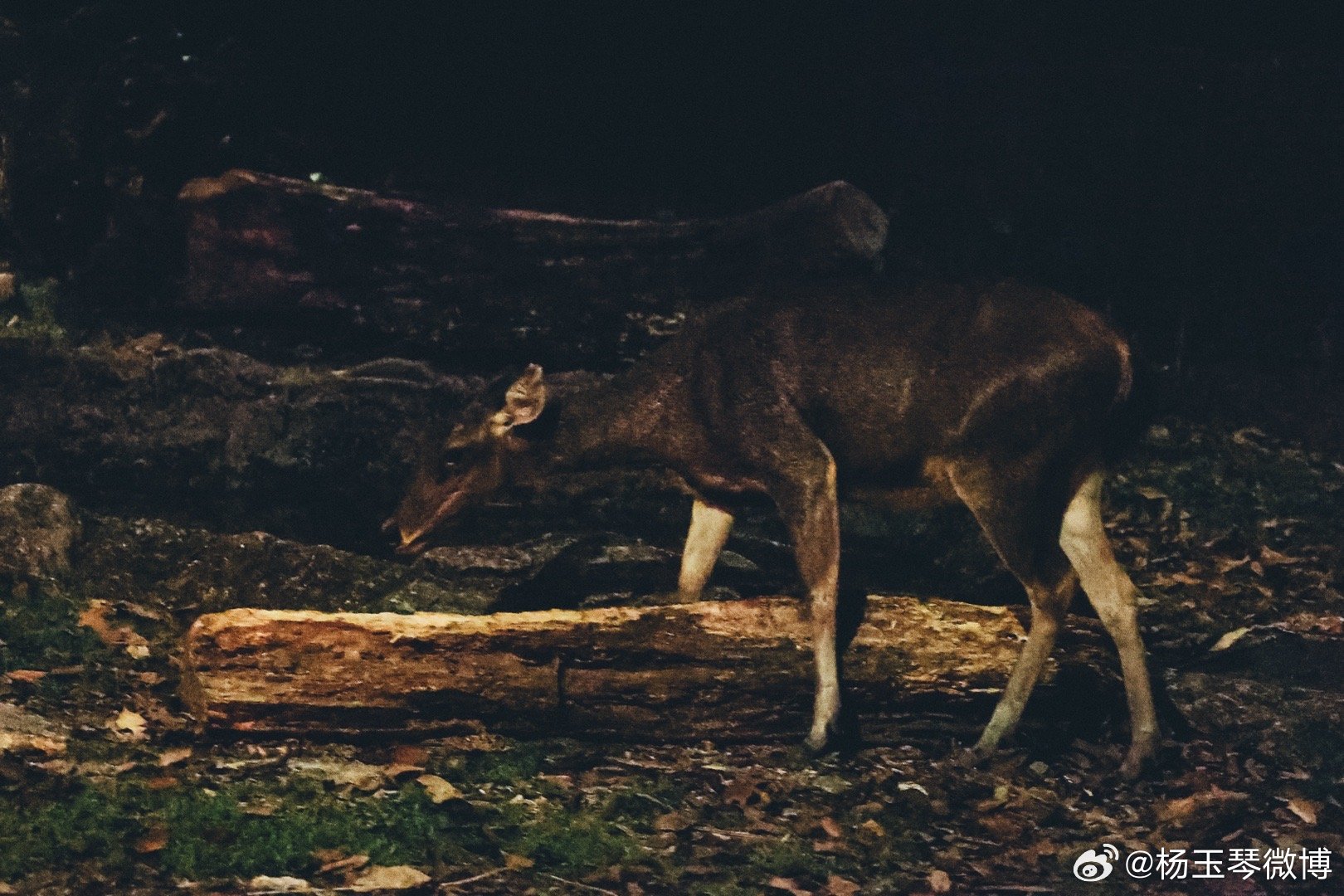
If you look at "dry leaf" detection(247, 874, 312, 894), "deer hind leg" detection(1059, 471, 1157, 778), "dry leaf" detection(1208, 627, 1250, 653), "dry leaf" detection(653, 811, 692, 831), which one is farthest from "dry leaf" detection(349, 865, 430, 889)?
"dry leaf" detection(1208, 627, 1250, 653)

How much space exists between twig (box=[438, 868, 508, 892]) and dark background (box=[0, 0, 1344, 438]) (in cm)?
431

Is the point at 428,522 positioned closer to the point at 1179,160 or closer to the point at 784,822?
the point at 784,822

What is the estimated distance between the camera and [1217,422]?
8.34 meters

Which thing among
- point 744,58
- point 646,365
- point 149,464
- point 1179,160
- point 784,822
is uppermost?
point 744,58

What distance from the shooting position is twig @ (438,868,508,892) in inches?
212

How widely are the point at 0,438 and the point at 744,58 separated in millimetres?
5047

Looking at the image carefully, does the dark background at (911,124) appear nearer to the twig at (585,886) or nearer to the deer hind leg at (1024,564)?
the deer hind leg at (1024,564)

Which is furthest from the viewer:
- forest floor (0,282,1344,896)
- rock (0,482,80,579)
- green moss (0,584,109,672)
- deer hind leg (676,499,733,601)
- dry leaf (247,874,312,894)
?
Result: rock (0,482,80,579)

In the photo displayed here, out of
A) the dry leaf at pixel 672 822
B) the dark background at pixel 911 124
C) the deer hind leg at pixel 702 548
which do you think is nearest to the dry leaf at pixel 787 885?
the dry leaf at pixel 672 822

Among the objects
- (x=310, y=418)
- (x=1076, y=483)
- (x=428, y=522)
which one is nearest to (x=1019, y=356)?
(x=1076, y=483)

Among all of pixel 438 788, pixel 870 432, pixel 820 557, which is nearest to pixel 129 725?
pixel 438 788

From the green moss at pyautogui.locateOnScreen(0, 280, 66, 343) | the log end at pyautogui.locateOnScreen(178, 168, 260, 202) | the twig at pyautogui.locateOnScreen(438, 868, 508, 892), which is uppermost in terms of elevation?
the log end at pyautogui.locateOnScreen(178, 168, 260, 202)

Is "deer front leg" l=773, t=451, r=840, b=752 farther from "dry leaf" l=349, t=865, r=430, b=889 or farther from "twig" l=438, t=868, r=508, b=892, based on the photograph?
"dry leaf" l=349, t=865, r=430, b=889

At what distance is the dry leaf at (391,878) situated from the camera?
17.5ft
